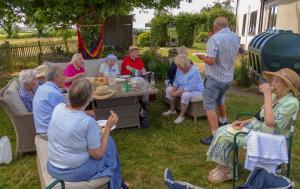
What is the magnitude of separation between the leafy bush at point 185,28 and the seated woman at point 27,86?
57.7 ft

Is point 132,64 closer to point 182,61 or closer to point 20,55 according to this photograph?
point 182,61

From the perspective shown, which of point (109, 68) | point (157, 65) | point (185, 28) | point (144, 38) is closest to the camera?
point (109, 68)

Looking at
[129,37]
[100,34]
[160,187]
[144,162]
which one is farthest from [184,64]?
[129,37]

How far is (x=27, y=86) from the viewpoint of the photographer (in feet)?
13.9

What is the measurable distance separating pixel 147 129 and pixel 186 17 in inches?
681

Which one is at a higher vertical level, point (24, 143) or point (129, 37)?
point (129, 37)

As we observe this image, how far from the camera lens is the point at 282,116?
3268 millimetres

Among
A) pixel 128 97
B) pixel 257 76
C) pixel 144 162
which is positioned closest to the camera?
pixel 144 162

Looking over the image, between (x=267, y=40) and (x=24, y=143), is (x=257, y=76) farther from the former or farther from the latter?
(x=24, y=143)

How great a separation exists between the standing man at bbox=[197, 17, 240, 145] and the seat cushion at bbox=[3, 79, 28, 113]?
Result: 239 cm

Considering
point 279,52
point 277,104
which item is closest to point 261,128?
point 277,104

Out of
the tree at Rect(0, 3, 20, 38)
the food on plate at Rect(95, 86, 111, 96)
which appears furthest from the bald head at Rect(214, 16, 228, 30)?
the tree at Rect(0, 3, 20, 38)

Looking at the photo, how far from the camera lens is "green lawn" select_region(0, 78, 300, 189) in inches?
152

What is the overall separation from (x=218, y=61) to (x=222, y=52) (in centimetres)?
14
